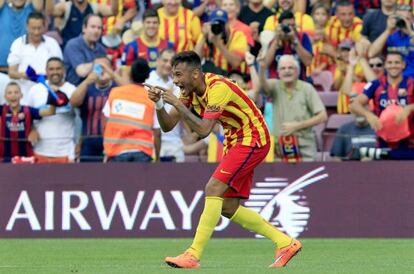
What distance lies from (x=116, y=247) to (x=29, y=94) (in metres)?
3.59

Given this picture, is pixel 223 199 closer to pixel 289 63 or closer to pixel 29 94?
pixel 289 63

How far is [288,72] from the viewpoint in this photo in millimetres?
15648

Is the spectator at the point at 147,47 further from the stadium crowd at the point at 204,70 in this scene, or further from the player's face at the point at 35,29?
the player's face at the point at 35,29

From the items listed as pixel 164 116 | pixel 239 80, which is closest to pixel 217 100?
pixel 164 116

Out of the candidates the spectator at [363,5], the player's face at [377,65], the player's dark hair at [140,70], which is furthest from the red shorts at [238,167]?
the spectator at [363,5]

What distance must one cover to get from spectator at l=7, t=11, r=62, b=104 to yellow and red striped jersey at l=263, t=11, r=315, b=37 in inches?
125

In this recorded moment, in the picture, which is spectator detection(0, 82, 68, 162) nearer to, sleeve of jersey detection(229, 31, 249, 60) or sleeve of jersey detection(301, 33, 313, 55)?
sleeve of jersey detection(229, 31, 249, 60)

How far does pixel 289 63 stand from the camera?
51.2 ft

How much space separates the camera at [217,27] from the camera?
653 inches

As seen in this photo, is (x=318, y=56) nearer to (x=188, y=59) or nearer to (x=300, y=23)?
(x=300, y=23)

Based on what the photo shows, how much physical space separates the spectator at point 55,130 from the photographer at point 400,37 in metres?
4.67

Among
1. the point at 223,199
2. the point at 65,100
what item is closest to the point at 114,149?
the point at 65,100

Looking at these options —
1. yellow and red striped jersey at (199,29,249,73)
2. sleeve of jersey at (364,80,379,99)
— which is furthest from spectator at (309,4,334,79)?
sleeve of jersey at (364,80,379,99)

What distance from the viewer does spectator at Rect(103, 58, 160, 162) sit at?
14.8m
